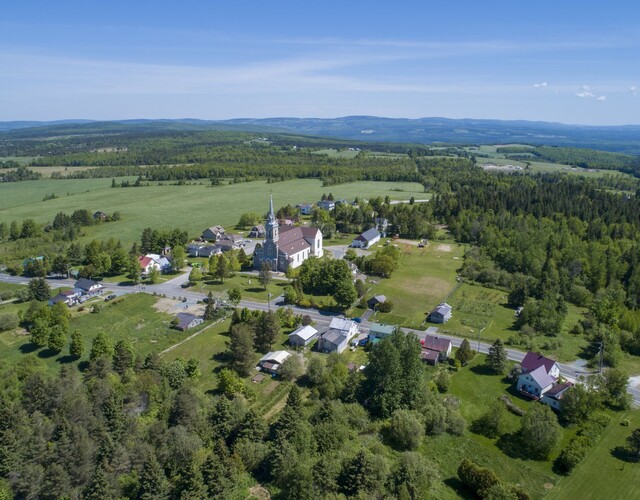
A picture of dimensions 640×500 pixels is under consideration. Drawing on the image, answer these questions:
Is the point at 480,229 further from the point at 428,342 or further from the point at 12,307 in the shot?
the point at 12,307

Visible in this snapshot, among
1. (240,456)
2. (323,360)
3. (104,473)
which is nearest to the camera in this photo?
(104,473)

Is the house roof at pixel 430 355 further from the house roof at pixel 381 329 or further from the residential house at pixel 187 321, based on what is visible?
the residential house at pixel 187 321

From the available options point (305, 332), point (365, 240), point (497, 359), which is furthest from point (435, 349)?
point (365, 240)

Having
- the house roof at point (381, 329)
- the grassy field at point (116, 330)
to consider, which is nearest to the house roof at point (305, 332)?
the house roof at point (381, 329)

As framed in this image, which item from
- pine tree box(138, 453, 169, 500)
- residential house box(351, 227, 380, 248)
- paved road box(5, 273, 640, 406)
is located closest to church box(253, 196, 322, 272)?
paved road box(5, 273, 640, 406)

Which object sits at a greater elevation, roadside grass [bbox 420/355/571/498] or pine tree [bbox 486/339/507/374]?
pine tree [bbox 486/339/507/374]

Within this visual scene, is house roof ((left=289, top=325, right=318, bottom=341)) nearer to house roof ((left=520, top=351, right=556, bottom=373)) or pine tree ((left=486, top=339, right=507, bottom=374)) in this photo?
pine tree ((left=486, top=339, right=507, bottom=374))

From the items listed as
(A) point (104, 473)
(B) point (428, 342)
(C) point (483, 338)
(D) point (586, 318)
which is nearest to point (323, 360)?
(B) point (428, 342)
